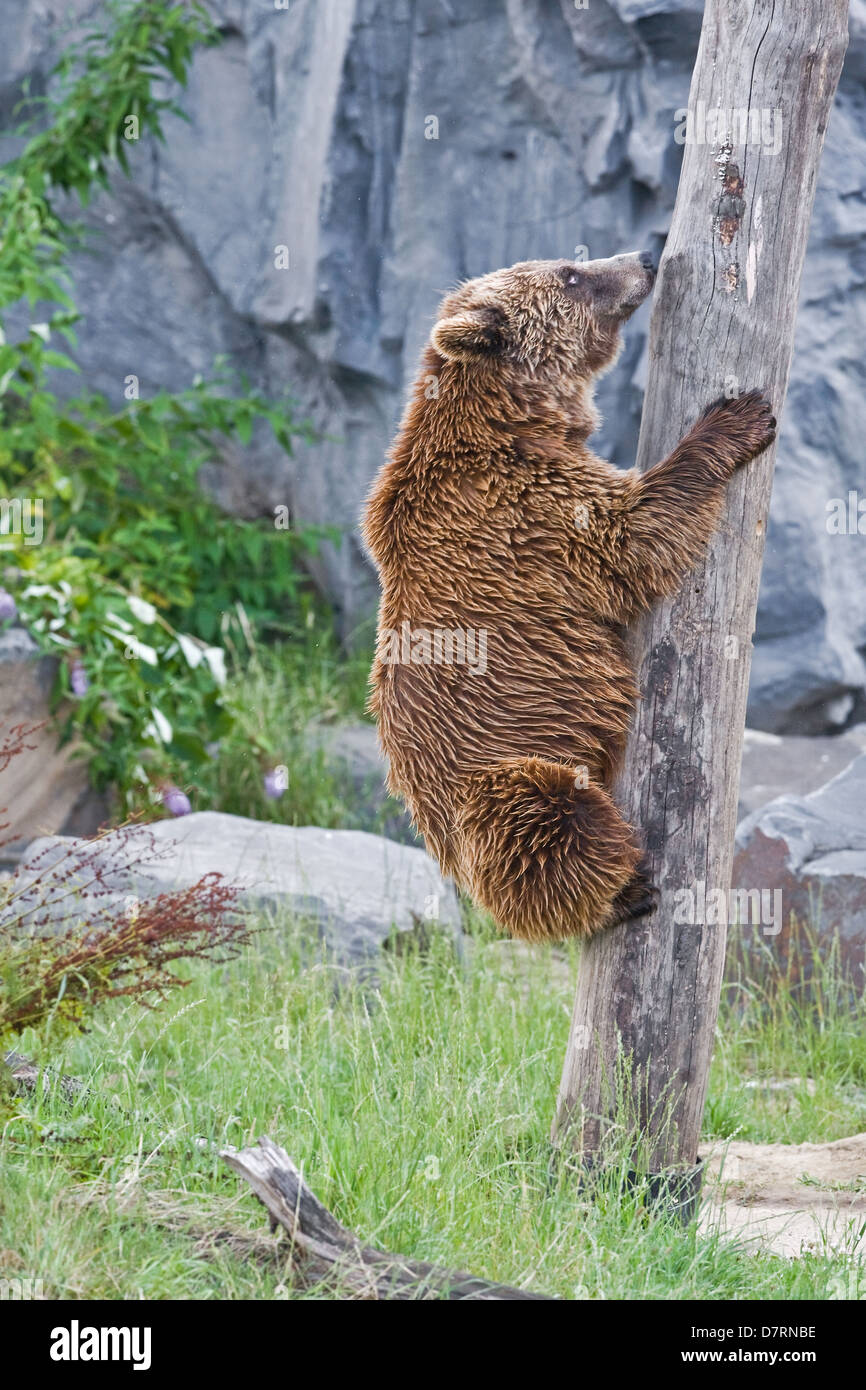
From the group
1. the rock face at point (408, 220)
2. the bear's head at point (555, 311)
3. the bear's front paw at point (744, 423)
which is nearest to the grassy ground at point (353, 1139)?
the bear's front paw at point (744, 423)

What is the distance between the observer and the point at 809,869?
5.75 metres

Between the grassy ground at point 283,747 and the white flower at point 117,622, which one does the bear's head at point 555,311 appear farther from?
the grassy ground at point 283,747

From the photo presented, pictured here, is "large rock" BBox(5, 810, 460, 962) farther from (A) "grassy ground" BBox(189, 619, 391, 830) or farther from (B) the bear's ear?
(B) the bear's ear

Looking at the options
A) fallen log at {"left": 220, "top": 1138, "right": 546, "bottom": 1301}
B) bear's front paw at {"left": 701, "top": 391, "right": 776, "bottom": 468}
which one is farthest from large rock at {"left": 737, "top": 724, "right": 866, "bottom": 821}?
fallen log at {"left": 220, "top": 1138, "right": 546, "bottom": 1301}

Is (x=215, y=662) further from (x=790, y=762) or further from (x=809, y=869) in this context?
(x=790, y=762)

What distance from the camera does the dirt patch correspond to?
3412 mm

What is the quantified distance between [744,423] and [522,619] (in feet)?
2.34

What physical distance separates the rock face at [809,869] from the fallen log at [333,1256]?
3063 mm

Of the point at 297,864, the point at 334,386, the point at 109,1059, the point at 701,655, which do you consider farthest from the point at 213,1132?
the point at 334,386

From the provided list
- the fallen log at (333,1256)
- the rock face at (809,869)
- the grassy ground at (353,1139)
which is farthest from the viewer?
the rock face at (809,869)

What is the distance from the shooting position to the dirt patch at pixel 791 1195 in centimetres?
341

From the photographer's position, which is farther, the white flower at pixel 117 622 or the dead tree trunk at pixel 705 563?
the white flower at pixel 117 622

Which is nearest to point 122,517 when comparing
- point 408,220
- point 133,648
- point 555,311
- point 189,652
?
point 189,652
